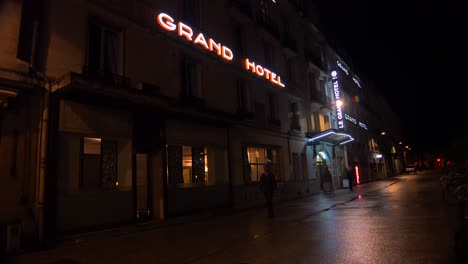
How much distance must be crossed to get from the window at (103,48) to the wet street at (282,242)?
5420mm

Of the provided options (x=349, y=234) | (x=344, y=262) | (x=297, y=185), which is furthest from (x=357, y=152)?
(x=344, y=262)

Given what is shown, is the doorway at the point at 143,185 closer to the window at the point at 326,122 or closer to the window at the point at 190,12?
the window at the point at 190,12

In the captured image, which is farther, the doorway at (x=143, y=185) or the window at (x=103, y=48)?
the doorway at (x=143, y=185)

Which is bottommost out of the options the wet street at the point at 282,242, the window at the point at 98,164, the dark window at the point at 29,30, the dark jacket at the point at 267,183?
the wet street at the point at 282,242

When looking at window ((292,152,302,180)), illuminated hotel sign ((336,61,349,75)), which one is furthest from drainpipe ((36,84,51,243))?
illuminated hotel sign ((336,61,349,75))

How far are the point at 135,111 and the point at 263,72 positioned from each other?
406 inches

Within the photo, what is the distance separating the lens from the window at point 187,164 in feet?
42.5

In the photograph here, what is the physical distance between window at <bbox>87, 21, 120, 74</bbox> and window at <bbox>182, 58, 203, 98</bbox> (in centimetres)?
354

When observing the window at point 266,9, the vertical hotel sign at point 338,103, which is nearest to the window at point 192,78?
the window at point 266,9

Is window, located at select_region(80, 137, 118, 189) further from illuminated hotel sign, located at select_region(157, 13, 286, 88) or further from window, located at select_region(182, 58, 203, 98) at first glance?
illuminated hotel sign, located at select_region(157, 13, 286, 88)

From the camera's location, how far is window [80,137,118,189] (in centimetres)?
997

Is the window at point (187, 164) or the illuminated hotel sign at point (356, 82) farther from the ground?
the illuminated hotel sign at point (356, 82)

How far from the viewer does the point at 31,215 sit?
27.6 feet

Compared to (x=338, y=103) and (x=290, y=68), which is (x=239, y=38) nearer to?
(x=290, y=68)
